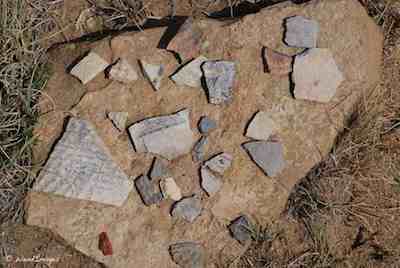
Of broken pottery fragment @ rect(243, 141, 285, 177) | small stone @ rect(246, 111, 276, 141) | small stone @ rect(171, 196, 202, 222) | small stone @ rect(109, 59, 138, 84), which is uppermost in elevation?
small stone @ rect(109, 59, 138, 84)

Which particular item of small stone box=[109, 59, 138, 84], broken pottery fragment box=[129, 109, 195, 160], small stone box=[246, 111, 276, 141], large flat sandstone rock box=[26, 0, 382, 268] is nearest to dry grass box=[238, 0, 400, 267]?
large flat sandstone rock box=[26, 0, 382, 268]

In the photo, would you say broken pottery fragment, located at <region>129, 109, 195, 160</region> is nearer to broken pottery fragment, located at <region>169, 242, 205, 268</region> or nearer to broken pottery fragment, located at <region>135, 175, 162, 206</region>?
broken pottery fragment, located at <region>135, 175, 162, 206</region>

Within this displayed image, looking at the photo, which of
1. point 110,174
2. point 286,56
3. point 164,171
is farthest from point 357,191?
point 110,174

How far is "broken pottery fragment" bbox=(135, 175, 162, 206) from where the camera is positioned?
217 centimetres

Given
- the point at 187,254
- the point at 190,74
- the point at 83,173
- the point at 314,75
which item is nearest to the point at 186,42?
the point at 190,74

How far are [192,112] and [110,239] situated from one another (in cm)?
52

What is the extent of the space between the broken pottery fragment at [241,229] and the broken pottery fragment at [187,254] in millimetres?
132

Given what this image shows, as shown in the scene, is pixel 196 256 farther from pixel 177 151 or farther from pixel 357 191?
pixel 357 191

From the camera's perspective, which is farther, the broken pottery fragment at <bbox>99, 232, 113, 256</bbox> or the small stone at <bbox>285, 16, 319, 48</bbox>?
the small stone at <bbox>285, 16, 319, 48</bbox>

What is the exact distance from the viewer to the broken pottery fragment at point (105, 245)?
215 centimetres

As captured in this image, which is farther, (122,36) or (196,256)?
(122,36)

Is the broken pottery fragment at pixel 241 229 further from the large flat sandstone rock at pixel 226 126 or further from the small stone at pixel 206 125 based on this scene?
the small stone at pixel 206 125

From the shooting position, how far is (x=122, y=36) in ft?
7.55

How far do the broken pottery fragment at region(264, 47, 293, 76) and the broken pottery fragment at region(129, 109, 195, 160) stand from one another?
1.19ft
